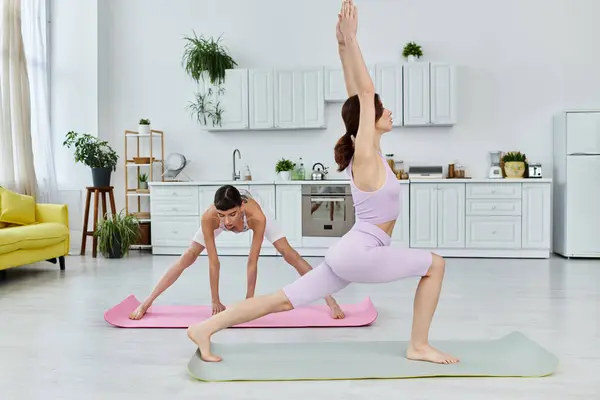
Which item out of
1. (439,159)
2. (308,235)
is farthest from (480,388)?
(439,159)

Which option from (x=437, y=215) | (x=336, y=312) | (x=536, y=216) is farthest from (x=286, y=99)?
(x=336, y=312)

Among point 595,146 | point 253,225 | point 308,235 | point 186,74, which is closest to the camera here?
point 253,225

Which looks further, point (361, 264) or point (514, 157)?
point (514, 157)

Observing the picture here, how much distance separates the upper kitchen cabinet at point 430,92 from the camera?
279 inches

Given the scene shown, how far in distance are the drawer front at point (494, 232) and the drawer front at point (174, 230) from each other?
318cm

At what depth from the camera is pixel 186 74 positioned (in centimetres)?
784

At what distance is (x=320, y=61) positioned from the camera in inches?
299

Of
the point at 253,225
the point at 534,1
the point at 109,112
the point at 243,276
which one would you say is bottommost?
the point at 243,276

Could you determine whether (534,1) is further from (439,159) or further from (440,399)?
(440,399)

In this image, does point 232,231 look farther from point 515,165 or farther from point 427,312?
point 515,165

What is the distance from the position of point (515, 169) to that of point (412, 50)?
1.83 metres

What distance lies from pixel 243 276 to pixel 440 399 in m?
3.52

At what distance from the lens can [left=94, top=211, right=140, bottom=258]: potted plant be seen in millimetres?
7016

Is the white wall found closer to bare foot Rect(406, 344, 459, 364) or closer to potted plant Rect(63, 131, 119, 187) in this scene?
potted plant Rect(63, 131, 119, 187)
